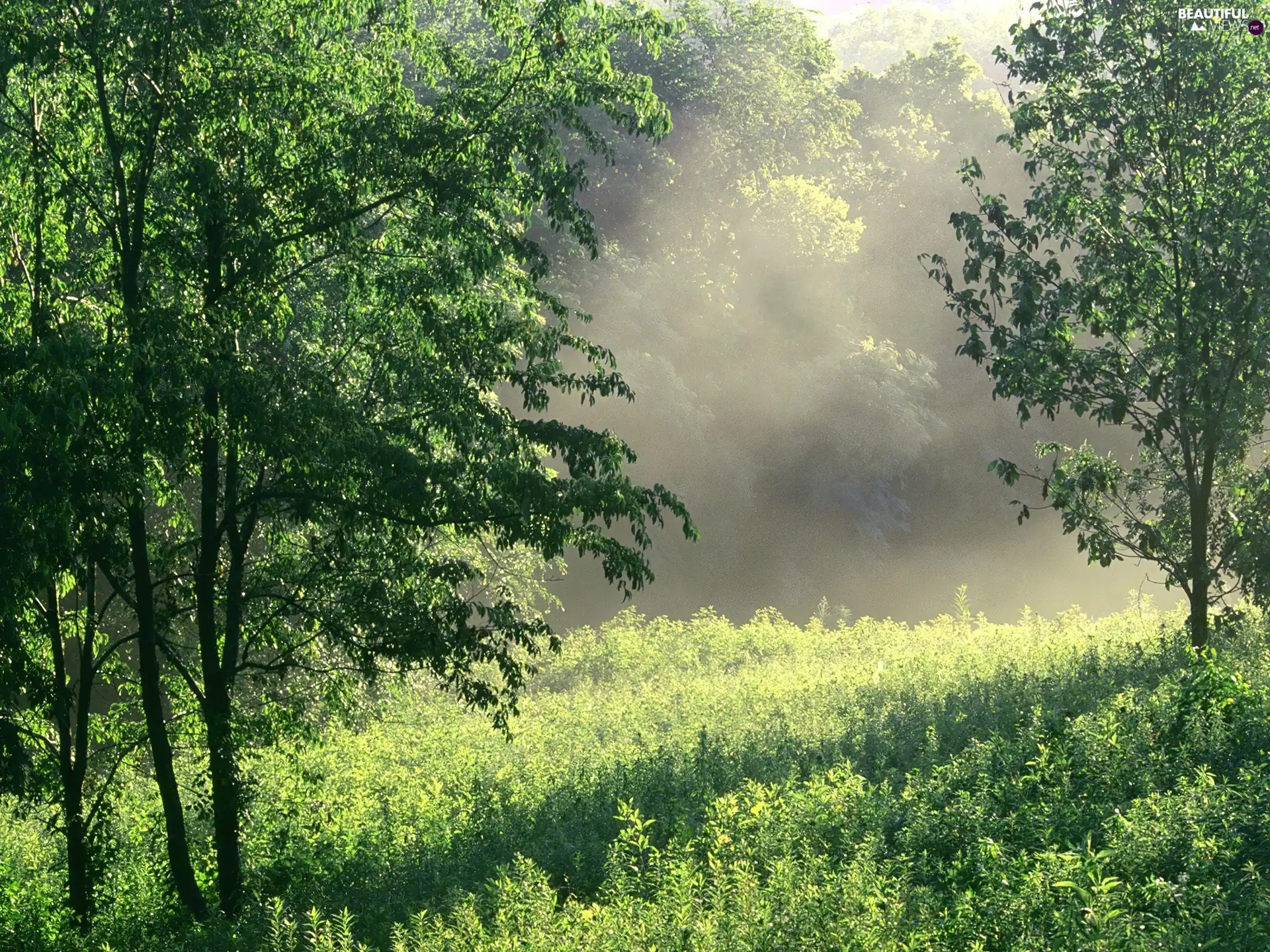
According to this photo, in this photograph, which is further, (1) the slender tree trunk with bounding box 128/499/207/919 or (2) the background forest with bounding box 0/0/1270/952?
(1) the slender tree trunk with bounding box 128/499/207/919

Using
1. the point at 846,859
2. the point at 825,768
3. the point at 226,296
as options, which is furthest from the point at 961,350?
the point at 226,296

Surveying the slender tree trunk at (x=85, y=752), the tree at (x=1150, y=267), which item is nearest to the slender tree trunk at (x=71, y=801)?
the slender tree trunk at (x=85, y=752)

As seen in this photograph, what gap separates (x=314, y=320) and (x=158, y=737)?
3.97m

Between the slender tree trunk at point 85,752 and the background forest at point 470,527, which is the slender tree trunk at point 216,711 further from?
the slender tree trunk at point 85,752

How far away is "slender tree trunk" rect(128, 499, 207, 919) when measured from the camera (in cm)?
955

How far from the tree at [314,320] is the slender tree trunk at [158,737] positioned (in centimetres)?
3

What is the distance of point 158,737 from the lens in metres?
9.60

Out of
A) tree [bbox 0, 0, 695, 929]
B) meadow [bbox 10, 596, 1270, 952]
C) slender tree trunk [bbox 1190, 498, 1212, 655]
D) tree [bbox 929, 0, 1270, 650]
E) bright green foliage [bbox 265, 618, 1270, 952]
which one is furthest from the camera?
slender tree trunk [bbox 1190, 498, 1212, 655]

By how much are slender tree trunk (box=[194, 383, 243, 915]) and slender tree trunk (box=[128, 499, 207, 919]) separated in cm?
26

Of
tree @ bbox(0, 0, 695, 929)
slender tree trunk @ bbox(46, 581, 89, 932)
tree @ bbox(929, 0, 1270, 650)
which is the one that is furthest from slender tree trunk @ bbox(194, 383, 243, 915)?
tree @ bbox(929, 0, 1270, 650)

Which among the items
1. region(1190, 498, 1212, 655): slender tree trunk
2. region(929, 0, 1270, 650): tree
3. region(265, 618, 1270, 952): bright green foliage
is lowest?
region(265, 618, 1270, 952): bright green foliage

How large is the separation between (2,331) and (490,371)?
3.88m

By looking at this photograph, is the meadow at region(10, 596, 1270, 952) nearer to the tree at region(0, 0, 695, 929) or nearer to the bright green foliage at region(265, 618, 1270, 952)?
the bright green foliage at region(265, 618, 1270, 952)

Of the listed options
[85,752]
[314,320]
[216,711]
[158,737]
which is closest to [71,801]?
[85,752]
